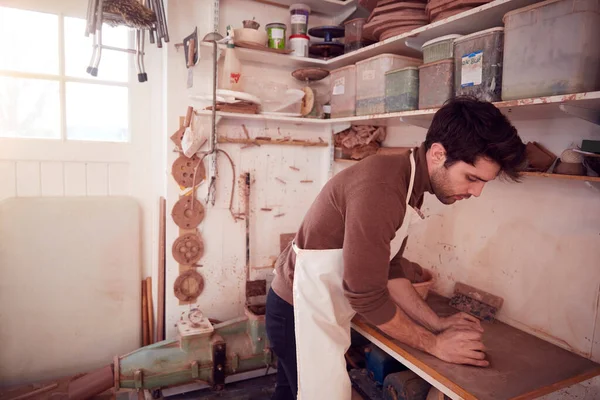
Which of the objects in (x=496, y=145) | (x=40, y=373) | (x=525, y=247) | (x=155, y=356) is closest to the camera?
(x=496, y=145)

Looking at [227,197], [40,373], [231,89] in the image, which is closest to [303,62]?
[231,89]

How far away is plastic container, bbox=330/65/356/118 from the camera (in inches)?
94.1

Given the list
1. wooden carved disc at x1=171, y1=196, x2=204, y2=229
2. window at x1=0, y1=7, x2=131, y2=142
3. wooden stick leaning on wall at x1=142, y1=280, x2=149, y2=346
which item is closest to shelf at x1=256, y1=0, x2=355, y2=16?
window at x1=0, y1=7, x2=131, y2=142

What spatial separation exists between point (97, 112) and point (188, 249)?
97cm

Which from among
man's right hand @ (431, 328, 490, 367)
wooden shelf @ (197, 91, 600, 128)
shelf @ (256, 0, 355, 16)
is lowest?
man's right hand @ (431, 328, 490, 367)

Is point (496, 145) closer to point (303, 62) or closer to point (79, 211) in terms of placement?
point (303, 62)

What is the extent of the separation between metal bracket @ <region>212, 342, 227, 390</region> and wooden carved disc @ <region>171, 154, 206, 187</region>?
3.11 ft

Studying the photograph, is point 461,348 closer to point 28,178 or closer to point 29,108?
point 28,178

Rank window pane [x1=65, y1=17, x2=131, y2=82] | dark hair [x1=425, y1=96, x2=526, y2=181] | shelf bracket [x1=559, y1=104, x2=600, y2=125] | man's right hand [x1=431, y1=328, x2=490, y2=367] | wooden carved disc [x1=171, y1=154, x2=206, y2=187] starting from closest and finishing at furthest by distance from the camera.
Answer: dark hair [x1=425, y1=96, x2=526, y2=181], shelf bracket [x1=559, y1=104, x2=600, y2=125], man's right hand [x1=431, y1=328, x2=490, y2=367], window pane [x1=65, y1=17, x2=131, y2=82], wooden carved disc [x1=171, y1=154, x2=206, y2=187]

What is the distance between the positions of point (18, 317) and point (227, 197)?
1.33 metres

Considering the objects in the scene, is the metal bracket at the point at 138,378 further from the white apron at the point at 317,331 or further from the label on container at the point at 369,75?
the label on container at the point at 369,75

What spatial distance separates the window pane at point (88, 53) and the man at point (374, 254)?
1.61 metres

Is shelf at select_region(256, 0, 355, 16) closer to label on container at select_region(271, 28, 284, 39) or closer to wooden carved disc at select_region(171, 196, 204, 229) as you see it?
label on container at select_region(271, 28, 284, 39)

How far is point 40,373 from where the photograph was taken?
237 centimetres
